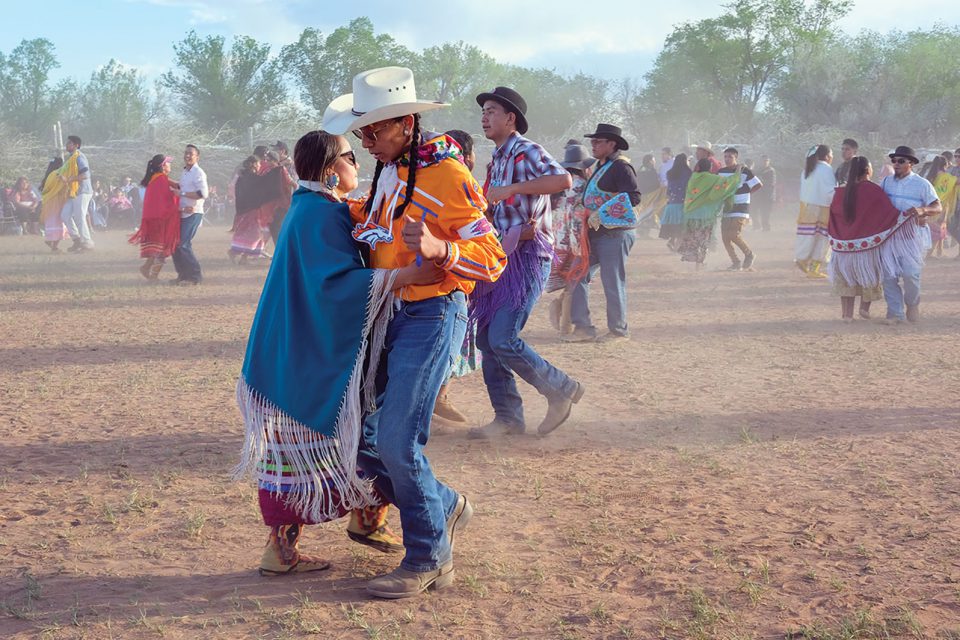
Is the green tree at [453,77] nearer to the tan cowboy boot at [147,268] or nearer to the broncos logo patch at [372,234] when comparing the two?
the tan cowboy boot at [147,268]

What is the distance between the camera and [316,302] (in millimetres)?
3562

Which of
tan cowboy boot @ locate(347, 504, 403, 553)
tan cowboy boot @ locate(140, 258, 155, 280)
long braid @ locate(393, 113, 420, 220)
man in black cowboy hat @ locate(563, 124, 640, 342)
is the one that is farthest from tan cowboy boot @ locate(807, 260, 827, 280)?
long braid @ locate(393, 113, 420, 220)

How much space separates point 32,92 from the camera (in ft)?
205

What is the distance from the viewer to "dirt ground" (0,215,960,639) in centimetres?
353

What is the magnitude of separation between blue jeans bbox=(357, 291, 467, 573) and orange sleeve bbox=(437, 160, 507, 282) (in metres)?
0.16

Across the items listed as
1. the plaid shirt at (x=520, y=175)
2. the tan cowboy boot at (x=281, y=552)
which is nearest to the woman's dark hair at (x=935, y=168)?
the plaid shirt at (x=520, y=175)

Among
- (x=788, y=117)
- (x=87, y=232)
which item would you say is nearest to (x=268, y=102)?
(x=788, y=117)

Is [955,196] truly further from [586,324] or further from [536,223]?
[536,223]

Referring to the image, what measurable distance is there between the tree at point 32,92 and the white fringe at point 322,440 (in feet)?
197

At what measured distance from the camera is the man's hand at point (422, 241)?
11.0 feet

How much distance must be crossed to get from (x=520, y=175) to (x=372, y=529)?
2.46 m

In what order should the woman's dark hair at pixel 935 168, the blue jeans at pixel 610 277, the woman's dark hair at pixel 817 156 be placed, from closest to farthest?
the blue jeans at pixel 610 277 → the woman's dark hair at pixel 817 156 → the woman's dark hair at pixel 935 168

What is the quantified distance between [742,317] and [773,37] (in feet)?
169

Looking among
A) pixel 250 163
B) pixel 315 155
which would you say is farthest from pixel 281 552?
pixel 250 163
